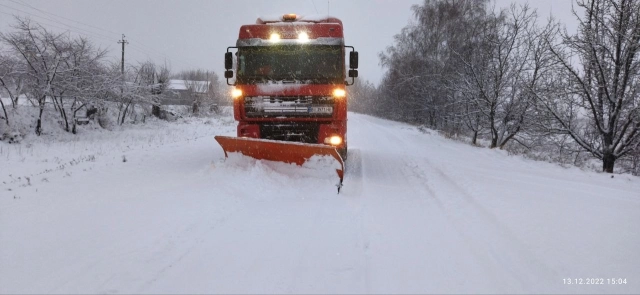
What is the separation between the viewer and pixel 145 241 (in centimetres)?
303

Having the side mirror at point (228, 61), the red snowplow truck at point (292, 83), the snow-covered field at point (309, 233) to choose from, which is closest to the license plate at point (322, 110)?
the red snowplow truck at point (292, 83)

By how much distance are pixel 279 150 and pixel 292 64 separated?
6.53 ft

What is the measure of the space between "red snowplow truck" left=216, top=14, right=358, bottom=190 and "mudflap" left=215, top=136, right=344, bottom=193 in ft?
2.01

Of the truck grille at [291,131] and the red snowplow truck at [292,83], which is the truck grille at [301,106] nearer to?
the red snowplow truck at [292,83]

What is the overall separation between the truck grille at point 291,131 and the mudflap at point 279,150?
0.83 m

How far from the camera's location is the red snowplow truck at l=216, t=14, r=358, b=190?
21.0 ft

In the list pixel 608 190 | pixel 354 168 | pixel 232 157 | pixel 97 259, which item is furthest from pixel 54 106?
pixel 608 190

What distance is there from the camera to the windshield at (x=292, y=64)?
6.54 m

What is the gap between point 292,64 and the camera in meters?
6.59

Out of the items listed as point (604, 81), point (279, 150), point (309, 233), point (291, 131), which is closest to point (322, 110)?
point (291, 131)

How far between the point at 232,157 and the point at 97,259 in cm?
331

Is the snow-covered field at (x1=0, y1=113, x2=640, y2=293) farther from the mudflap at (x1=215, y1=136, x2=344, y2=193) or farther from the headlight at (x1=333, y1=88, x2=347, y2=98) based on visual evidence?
the headlight at (x1=333, y1=88, x2=347, y2=98)

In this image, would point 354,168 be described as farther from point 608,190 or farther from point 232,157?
point 608,190

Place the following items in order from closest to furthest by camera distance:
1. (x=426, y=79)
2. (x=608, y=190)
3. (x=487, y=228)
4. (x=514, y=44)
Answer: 1. (x=487, y=228)
2. (x=608, y=190)
3. (x=514, y=44)
4. (x=426, y=79)
